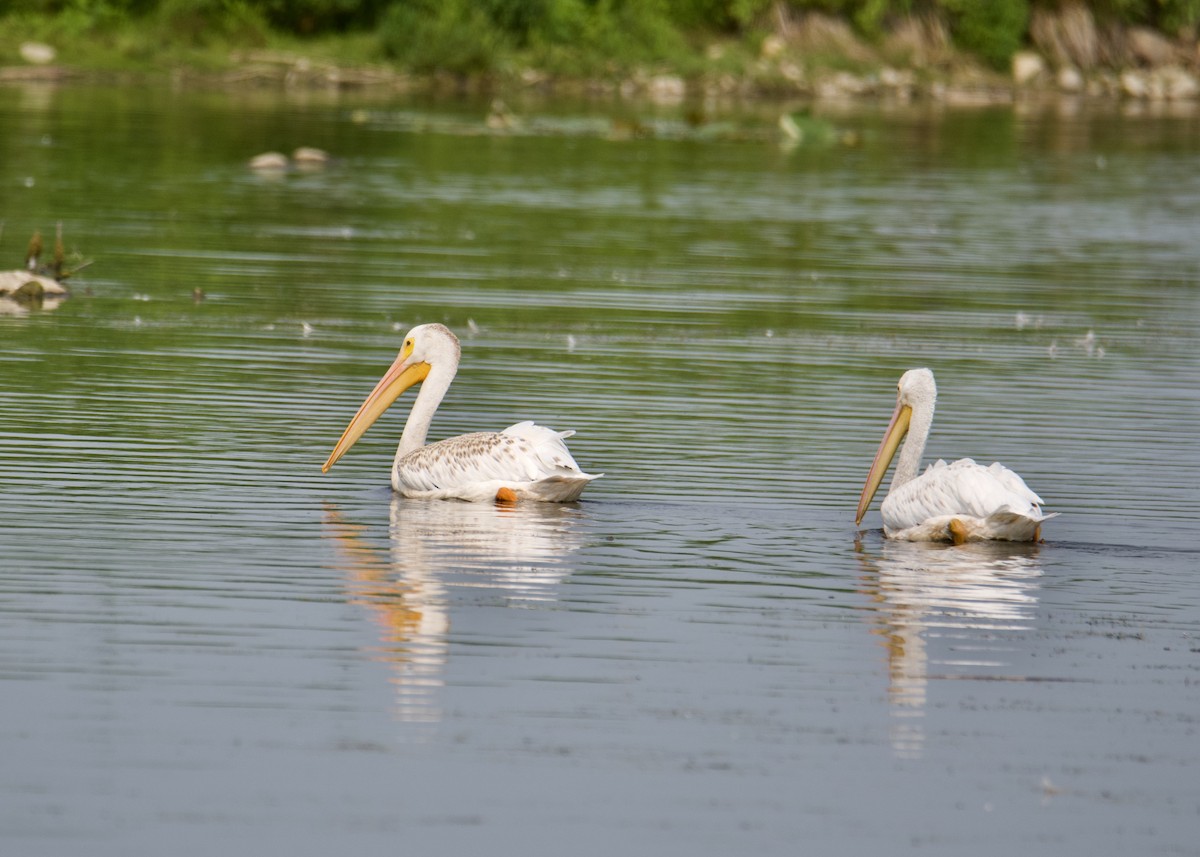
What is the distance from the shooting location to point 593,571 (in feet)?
27.5

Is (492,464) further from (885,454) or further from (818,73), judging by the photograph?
(818,73)

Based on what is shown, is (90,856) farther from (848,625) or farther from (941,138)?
(941,138)

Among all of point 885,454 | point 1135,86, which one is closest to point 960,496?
point 885,454

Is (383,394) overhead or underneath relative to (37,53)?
overhead

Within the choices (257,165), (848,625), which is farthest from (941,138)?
(848,625)

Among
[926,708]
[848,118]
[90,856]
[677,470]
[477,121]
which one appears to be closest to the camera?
[90,856]

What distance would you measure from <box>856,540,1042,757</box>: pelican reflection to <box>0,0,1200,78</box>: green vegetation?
47253 millimetres

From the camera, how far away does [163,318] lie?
15312 millimetres

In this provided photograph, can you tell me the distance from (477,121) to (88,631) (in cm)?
3516

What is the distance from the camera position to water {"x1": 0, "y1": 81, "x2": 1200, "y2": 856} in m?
5.80

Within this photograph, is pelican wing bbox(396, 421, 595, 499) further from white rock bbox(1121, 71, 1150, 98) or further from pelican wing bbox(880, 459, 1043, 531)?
white rock bbox(1121, 71, 1150, 98)

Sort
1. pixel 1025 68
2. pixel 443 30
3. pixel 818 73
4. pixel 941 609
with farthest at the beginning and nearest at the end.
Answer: pixel 1025 68
pixel 818 73
pixel 443 30
pixel 941 609

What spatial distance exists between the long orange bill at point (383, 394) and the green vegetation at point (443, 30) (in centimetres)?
4448

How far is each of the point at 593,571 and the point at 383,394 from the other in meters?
2.76
